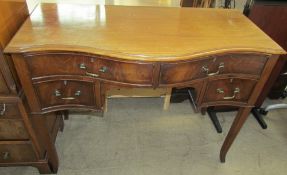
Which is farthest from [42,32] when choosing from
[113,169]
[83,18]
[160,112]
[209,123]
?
A: [209,123]

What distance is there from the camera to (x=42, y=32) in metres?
1.00

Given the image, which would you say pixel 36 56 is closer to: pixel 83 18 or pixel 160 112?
pixel 83 18

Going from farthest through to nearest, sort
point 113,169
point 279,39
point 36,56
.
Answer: point 279,39, point 113,169, point 36,56

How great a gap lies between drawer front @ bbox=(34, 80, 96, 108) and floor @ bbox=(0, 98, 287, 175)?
0.62 metres

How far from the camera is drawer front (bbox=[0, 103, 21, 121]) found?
3.53ft

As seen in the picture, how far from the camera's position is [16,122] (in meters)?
1.15

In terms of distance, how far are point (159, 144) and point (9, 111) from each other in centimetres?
104

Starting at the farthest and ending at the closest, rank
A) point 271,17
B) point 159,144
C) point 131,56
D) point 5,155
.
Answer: point 159,144 → point 271,17 → point 5,155 → point 131,56

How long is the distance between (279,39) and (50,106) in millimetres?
1609

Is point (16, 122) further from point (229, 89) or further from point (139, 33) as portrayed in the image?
point (229, 89)

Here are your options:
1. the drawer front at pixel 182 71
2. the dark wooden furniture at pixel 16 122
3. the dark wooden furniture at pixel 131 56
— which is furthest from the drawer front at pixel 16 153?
the drawer front at pixel 182 71

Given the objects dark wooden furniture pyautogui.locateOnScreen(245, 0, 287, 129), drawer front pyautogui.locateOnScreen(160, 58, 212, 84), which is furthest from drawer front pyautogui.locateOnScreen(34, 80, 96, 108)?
dark wooden furniture pyautogui.locateOnScreen(245, 0, 287, 129)

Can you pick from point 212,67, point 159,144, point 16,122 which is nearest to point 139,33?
point 212,67

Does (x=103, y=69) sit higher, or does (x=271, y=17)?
(x=271, y=17)
